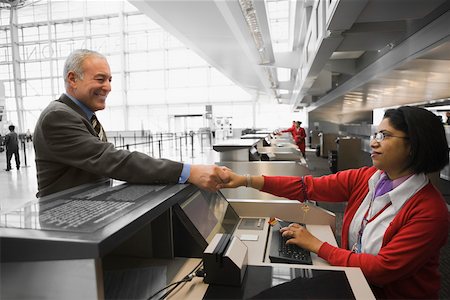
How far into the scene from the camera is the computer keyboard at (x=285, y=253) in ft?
4.75

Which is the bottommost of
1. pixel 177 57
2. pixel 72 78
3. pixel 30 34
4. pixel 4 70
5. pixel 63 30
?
pixel 72 78

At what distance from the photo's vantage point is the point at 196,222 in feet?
4.51

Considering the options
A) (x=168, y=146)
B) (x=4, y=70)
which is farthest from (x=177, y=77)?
(x=4, y=70)

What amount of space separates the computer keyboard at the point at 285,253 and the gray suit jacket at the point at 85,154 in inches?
24.2

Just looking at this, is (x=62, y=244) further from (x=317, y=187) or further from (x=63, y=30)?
(x=63, y=30)

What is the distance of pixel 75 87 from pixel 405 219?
1.62m

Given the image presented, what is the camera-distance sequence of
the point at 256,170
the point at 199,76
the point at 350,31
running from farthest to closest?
the point at 199,76 → the point at 256,170 → the point at 350,31

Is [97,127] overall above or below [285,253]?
above

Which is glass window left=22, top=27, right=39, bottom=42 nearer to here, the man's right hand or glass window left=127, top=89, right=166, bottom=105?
glass window left=127, top=89, right=166, bottom=105

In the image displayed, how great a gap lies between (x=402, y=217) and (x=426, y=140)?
352mm

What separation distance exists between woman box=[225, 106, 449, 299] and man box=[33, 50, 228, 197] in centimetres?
71

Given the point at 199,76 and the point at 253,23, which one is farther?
the point at 199,76

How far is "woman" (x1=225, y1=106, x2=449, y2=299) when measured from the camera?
50.6 inches

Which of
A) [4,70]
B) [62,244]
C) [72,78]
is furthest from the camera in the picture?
[4,70]
